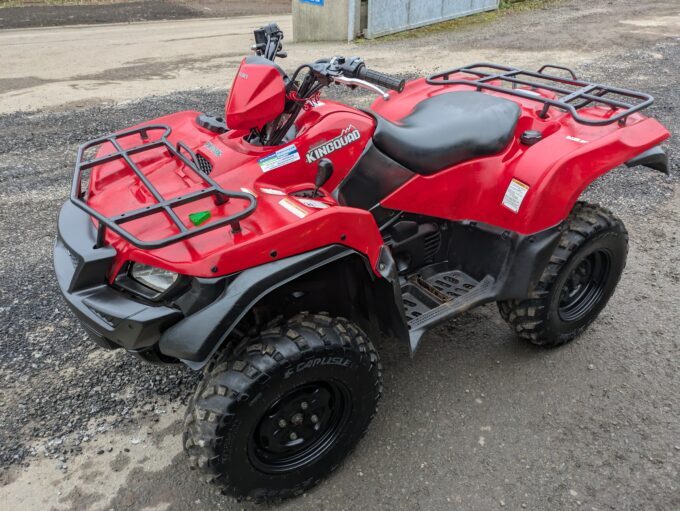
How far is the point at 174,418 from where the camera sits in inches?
108

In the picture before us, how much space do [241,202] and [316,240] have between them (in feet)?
1.13

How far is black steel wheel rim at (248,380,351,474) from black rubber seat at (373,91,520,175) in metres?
1.05

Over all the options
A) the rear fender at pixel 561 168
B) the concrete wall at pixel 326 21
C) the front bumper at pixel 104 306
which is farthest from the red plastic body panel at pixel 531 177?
the concrete wall at pixel 326 21

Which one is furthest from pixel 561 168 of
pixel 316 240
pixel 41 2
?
pixel 41 2

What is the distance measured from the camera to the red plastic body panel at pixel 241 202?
6.16ft

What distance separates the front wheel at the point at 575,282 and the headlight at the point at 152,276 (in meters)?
1.75

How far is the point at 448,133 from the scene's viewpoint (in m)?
2.56

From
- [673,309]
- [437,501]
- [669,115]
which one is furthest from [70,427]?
[669,115]

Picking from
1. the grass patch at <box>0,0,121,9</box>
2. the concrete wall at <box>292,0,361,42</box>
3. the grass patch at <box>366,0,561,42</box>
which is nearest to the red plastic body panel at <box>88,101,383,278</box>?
the concrete wall at <box>292,0,361,42</box>

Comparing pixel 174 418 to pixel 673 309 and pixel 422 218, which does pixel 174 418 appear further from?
pixel 673 309

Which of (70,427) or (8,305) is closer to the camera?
(70,427)

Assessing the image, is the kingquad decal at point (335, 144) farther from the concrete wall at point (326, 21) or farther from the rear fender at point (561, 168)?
the concrete wall at point (326, 21)

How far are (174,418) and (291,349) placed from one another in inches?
41.9

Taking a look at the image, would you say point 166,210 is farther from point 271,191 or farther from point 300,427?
point 300,427
